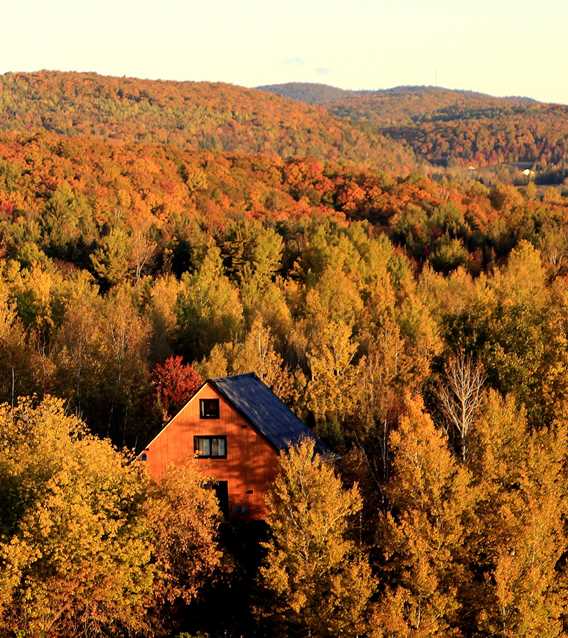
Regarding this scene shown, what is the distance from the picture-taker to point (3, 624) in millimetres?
34219

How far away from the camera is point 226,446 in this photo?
145 ft

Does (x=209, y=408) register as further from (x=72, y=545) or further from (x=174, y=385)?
(x=72, y=545)

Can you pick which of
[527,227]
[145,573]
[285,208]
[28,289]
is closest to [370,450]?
[145,573]

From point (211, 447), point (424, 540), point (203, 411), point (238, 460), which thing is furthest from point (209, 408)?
Result: point (424, 540)

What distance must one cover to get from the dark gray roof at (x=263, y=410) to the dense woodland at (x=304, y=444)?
8.30 feet

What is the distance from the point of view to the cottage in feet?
144

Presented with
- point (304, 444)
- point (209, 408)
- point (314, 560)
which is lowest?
point (314, 560)

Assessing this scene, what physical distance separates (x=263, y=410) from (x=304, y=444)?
8104 millimetres

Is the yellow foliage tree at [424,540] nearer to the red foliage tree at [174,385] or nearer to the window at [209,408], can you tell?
the window at [209,408]

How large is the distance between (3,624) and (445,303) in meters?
51.1

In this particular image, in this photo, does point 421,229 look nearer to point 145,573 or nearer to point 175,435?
point 175,435

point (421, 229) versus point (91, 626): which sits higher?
point (421, 229)

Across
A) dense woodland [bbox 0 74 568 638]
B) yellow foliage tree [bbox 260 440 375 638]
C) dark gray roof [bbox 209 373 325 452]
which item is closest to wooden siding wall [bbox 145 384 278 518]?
dark gray roof [bbox 209 373 325 452]

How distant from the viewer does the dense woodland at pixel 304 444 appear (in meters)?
34.8
